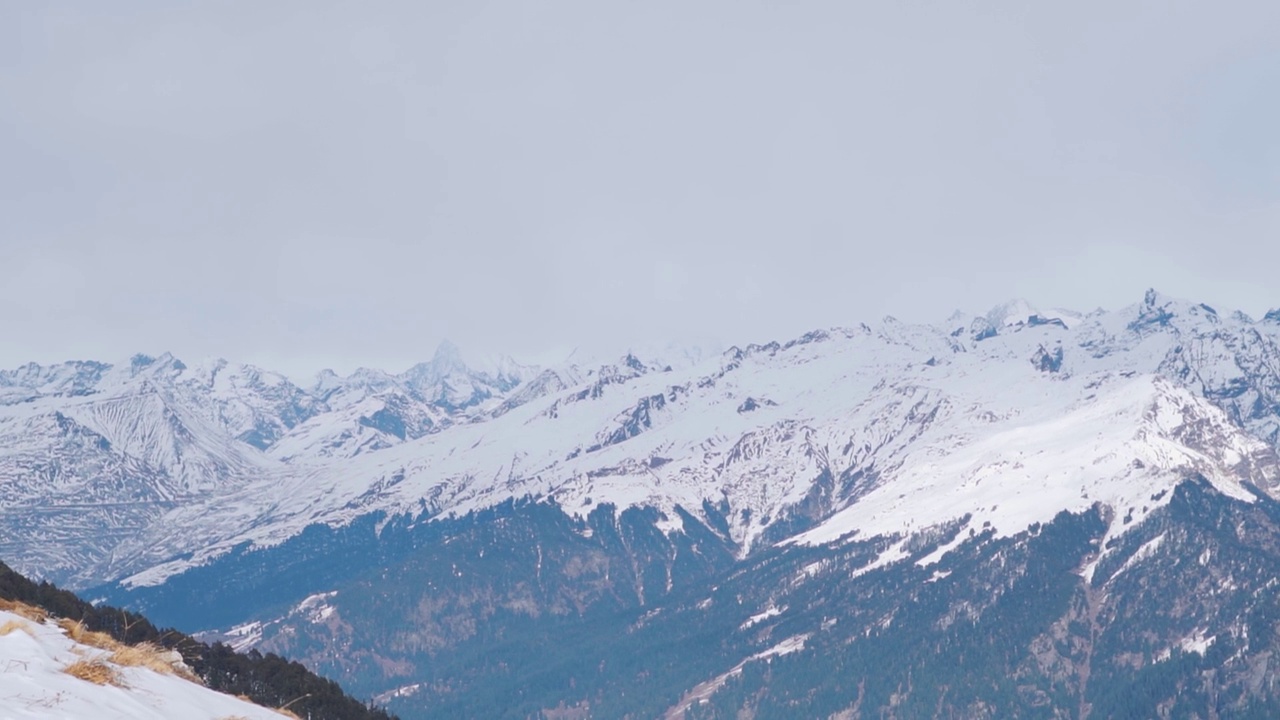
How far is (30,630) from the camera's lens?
29.5 meters

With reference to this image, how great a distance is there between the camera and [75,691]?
24.5 m

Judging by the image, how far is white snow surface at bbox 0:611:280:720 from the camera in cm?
2331

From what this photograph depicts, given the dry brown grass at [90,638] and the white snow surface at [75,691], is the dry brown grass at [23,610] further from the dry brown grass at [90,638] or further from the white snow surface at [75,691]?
the white snow surface at [75,691]

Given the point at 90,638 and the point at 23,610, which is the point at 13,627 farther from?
the point at 23,610

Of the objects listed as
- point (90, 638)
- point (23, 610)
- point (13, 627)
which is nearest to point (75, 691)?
point (13, 627)

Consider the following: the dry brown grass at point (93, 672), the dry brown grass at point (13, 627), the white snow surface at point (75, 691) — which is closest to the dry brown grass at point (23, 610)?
the white snow surface at point (75, 691)

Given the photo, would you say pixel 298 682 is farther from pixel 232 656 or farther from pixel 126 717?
pixel 126 717

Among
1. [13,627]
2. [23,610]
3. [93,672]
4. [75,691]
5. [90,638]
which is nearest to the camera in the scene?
[75,691]

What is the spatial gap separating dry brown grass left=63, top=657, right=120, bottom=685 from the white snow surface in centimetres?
17

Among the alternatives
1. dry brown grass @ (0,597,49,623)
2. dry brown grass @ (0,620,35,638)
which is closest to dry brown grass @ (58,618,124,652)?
dry brown grass @ (0,597,49,623)

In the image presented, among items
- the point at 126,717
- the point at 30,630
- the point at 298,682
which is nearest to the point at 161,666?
the point at 30,630

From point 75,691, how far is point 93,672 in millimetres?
1673

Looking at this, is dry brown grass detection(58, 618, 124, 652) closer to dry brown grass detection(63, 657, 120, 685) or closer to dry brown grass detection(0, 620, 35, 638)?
dry brown grass detection(0, 620, 35, 638)

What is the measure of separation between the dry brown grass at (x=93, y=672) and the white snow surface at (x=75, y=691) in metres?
0.17
